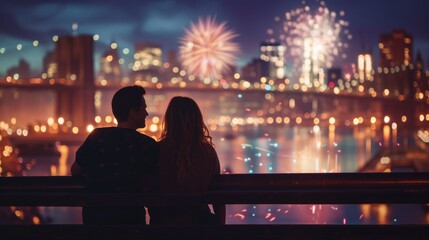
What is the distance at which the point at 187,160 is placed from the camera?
8.34ft

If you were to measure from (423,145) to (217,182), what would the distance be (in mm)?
39180

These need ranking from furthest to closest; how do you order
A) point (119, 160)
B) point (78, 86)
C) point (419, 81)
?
1. point (78, 86)
2. point (419, 81)
3. point (119, 160)

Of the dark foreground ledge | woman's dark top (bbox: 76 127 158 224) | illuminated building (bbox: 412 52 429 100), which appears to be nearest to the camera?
the dark foreground ledge

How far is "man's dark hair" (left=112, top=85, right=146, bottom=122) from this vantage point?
2.55 m

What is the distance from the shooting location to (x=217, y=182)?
2.59 meters

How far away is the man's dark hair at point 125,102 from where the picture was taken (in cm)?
255

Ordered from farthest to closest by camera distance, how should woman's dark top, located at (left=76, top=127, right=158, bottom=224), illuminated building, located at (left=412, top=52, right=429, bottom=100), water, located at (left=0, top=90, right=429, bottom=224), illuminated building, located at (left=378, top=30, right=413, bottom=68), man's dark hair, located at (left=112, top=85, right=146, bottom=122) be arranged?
illuminated building, located at (left=378, top=30, right=413, bottom=68)
illuminated building, located at (left=412, top=52, right=429, bottom=100)
water, located at (left=0, top=90, right=429, bottom=224)
man's dark hair, located at (left=112, top=85, right=146, bottom=122)
woman's dark top, located at (left=76, top=127, right=158, bottom=224)

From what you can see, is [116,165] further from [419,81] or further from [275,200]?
[419,81]

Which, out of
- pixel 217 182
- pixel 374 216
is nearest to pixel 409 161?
pixel 374 216

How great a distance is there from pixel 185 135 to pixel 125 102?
244mm

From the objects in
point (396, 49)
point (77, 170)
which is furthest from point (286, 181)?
point (396, 49)

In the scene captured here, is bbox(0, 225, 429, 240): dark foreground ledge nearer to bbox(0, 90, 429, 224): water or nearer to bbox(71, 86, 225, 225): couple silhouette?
bbox(71, 86, 225, 225): couple silhouette

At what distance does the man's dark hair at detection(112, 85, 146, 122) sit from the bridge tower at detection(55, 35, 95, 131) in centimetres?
4335

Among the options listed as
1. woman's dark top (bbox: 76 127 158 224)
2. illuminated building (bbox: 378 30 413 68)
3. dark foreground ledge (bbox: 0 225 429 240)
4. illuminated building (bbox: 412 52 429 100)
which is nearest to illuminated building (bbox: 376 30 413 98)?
illuminated building (bbox: 378 30 413 68)
